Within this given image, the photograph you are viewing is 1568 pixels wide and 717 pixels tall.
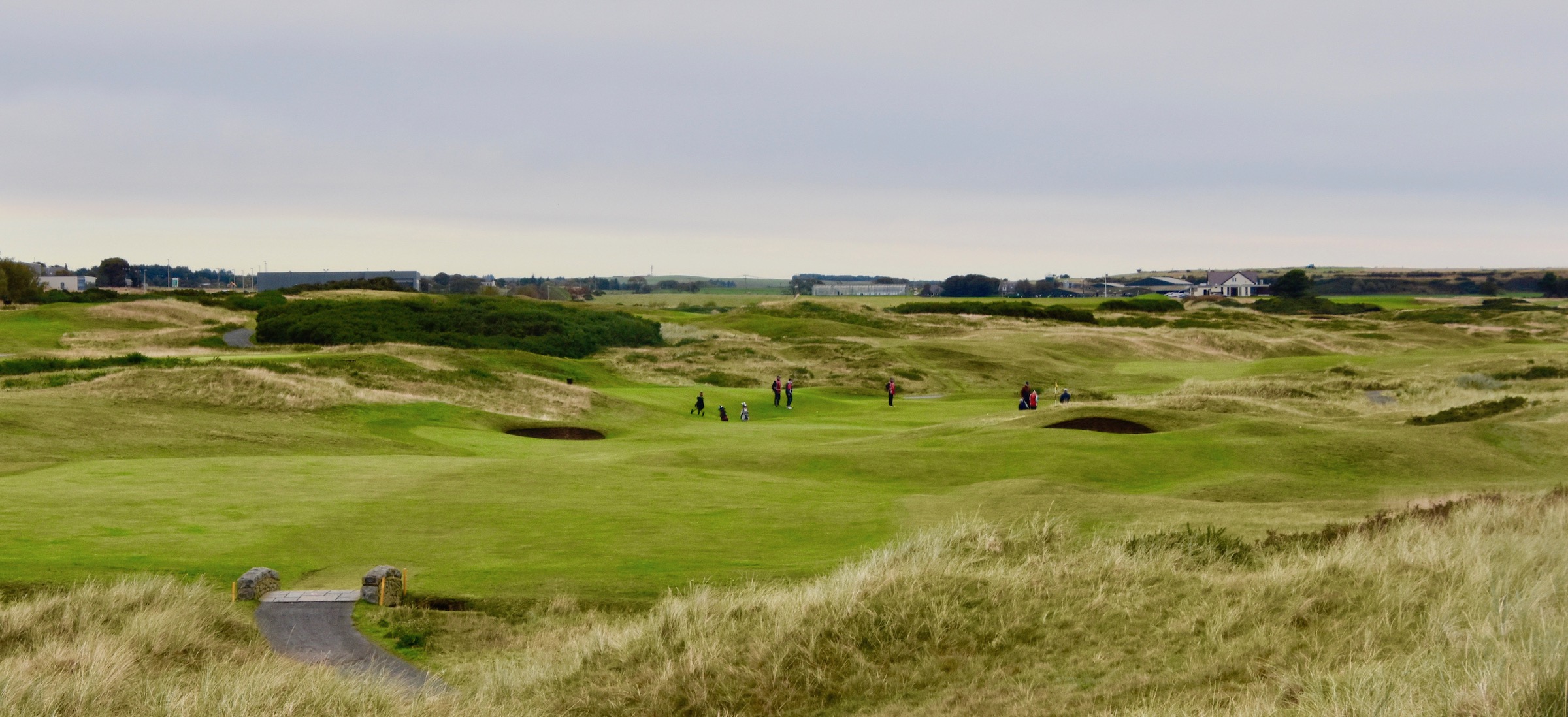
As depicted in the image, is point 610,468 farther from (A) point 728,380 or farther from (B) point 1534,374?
(B) point 1534,374

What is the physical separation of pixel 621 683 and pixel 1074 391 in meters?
56.1

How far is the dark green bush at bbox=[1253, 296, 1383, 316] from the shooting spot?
143m

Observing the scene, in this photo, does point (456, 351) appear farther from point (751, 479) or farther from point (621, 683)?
point (621, 683)

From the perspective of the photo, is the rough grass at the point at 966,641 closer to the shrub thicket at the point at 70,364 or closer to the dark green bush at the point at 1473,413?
the dark green bush at the point at 1473,413

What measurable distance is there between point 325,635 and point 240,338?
3084 inches

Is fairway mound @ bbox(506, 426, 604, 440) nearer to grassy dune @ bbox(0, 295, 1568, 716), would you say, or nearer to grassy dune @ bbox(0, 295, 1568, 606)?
grassy dune @ bbox(0, 295, 1568, 606)

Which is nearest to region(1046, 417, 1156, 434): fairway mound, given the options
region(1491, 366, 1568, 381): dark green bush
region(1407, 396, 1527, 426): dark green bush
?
region(1407, 396, 1527, 426): dark green bush

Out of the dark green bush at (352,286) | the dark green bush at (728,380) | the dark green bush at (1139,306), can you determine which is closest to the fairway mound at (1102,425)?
the dark green bush at (728,380)

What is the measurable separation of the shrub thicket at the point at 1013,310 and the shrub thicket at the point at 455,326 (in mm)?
46405

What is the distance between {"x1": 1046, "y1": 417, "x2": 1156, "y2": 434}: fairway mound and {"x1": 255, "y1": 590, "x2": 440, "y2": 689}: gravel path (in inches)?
1021

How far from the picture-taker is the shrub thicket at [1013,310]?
4865 inches

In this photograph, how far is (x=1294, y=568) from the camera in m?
13.4

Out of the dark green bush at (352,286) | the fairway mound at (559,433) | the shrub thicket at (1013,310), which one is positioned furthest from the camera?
the dark green bush at (352,286)

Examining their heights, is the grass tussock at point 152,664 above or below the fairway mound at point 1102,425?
above
